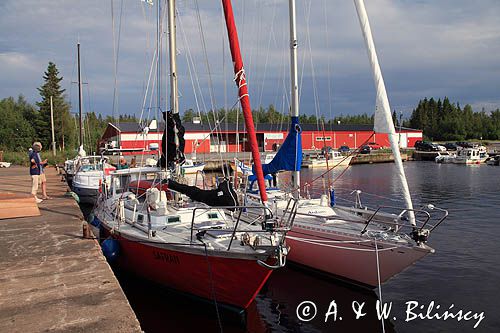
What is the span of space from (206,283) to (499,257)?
421 inches

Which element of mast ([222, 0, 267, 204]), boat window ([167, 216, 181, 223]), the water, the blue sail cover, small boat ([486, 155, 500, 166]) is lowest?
the water

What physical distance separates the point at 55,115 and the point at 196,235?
65.0m

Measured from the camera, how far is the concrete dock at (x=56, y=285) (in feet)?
19.9

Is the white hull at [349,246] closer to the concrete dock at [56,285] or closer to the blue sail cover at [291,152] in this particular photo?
the blue sail cover at [291,152]

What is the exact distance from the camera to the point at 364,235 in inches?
416

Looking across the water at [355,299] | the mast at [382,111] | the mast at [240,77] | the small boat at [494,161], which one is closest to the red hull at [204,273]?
the water at [355,299]

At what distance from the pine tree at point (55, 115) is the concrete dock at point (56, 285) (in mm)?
54137

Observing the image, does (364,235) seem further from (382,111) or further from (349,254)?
(382,111)

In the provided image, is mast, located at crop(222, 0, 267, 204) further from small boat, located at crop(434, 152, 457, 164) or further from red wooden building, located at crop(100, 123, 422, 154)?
small boat, located at crop(434, 152, 457, 164)

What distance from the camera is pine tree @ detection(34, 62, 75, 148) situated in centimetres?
6359

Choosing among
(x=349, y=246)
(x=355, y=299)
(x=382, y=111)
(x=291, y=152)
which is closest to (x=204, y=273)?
(x=349, y=246)

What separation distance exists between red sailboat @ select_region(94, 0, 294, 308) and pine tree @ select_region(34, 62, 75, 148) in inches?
2118

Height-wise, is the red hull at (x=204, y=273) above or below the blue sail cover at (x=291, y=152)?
below

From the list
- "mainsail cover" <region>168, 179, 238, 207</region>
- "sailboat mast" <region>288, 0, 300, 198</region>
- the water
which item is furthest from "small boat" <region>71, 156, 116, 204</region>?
"mainsail cover" <region>168, 179, 238, 207</region>
